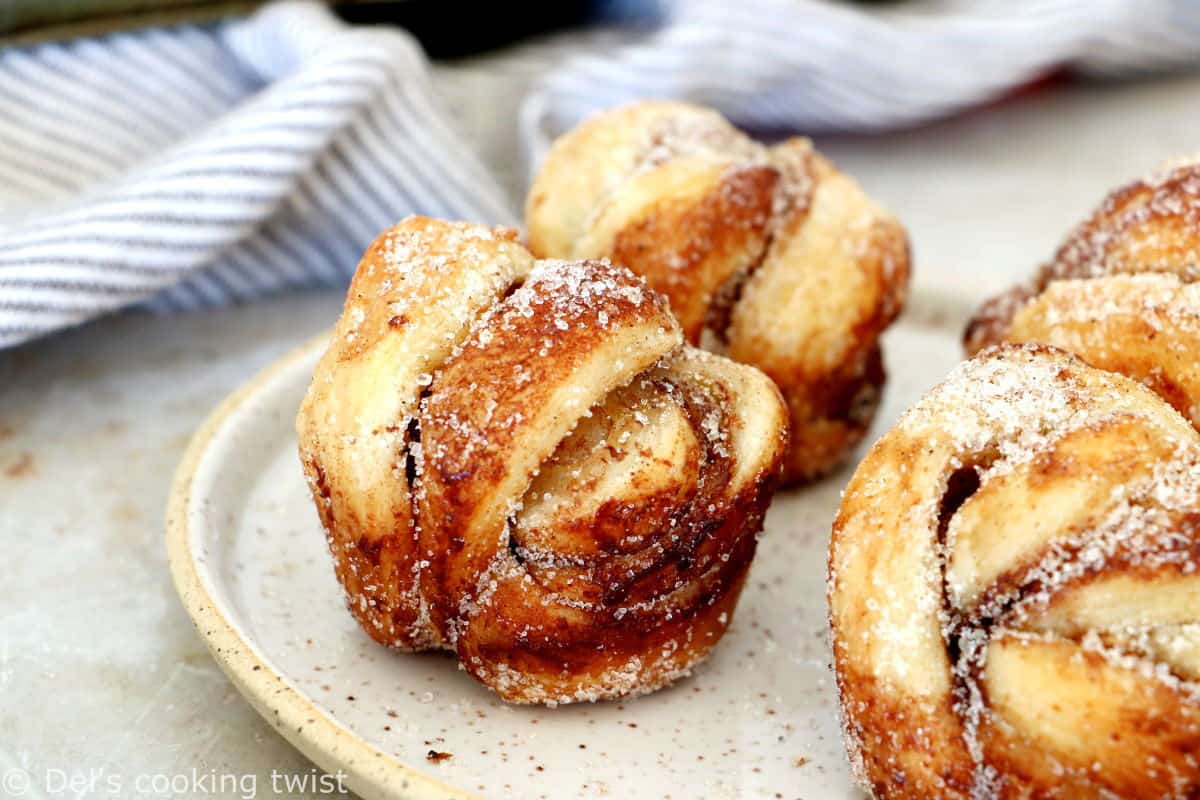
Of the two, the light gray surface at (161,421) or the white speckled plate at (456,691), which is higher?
the white speckled plate at (456,691)

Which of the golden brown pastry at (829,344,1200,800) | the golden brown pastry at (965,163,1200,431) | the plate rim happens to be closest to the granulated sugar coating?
the golden brown pastry at (965,163,1200,431)

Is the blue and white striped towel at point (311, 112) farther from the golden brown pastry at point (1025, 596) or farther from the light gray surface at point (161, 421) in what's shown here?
A: the golden brown pastry at point (1025, 596)

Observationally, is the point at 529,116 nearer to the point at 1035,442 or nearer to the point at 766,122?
the point at 766,122

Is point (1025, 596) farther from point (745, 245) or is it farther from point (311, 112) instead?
point (311, 112)

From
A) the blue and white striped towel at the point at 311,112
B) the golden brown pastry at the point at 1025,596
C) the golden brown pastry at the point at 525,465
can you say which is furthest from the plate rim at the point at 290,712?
the blue and white striped towel at the point at 311,112

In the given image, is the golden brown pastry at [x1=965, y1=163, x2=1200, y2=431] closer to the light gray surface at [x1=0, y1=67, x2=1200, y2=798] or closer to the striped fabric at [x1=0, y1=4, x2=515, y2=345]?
the light gray surface at [x1=0, y1=67, x2=1200, y2=798]

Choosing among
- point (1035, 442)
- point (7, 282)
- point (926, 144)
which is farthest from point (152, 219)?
point (926, 144)

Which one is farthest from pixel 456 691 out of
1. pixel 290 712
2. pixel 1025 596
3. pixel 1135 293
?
pixel 1135 293
